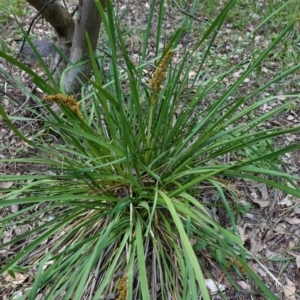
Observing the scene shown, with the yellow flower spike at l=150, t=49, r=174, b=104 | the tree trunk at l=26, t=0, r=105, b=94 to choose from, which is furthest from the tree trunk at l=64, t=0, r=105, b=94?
the yellow flower spike at l=150, t=49, r=174, b=104

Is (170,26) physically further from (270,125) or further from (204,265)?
(204,265)

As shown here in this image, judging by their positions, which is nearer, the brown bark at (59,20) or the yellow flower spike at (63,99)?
the yellow flower spike at (63,99)

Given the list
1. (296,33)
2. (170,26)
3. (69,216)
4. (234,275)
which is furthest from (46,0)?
(296,33)

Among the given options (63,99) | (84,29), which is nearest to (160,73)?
(63,99)

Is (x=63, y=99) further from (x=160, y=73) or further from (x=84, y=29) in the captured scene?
(x=84, y=29)

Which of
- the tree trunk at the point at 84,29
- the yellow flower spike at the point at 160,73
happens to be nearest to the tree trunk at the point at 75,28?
the tree trunk at the point at 84,29

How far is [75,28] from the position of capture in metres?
1.89

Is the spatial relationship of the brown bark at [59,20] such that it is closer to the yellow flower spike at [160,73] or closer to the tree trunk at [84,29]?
the tree trunk at [84,29]

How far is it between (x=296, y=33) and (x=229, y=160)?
1.29 metres

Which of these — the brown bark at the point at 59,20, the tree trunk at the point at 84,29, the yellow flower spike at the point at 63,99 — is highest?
A: the brown bark at the point at 59,20

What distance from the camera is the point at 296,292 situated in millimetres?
1513

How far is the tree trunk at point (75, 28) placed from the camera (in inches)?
70.7

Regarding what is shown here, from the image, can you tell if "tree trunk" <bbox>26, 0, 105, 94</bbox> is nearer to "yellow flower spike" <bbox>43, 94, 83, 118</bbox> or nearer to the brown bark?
the brown bark

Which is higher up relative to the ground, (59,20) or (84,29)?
(59,20)
